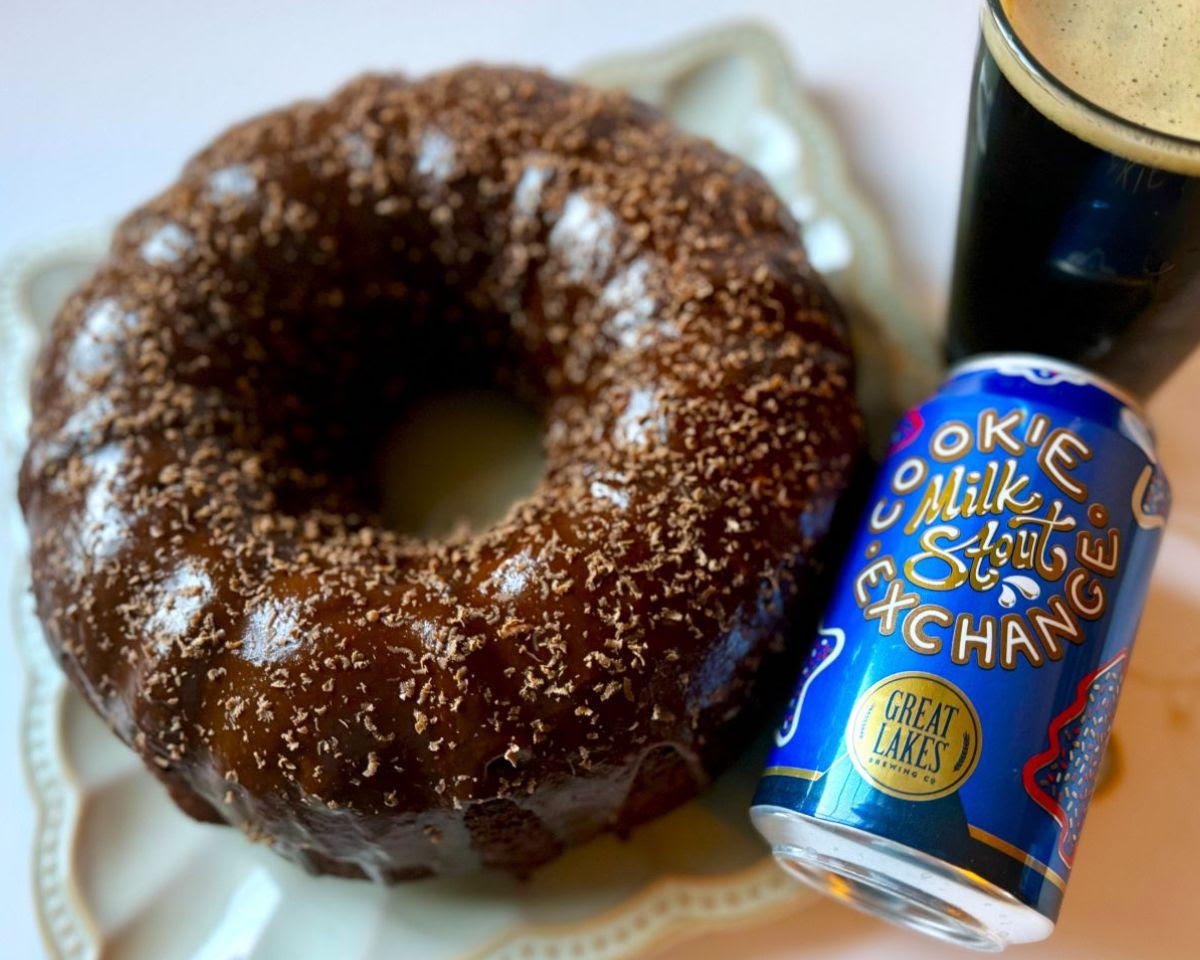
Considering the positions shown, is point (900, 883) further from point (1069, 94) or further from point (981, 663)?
point (1069, 94)

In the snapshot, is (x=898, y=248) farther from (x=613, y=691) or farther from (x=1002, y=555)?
(x=613, y=691)

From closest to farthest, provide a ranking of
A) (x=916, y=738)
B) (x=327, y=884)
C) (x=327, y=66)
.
Answer: (x=916, y=738) < (x=327, y=884) < (x=327, y=66)

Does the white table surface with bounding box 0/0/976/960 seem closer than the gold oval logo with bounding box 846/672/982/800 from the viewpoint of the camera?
No

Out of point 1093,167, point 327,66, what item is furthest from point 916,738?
point 327,66

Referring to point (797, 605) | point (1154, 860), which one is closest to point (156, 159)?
point (797, 605)

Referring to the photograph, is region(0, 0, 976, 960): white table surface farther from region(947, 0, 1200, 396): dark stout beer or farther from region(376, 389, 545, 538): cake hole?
region(376, 389, 545, 538): cake hole

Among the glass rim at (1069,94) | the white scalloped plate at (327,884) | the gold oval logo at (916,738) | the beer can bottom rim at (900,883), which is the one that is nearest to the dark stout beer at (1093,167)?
the glass rim at (1069,94)

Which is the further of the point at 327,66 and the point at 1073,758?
the point at 327,66

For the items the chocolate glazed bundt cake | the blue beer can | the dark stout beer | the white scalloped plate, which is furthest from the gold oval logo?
the dark stout beer
